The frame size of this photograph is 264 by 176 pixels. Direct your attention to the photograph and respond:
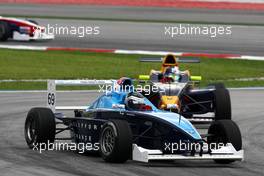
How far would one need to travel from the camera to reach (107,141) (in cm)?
1522

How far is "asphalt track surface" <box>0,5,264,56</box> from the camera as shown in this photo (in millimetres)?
39125

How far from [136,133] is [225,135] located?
137 cm

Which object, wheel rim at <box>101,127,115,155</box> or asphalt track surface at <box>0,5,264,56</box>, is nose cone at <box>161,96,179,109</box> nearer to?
wheel rim at <box>101,127,115,155</box>

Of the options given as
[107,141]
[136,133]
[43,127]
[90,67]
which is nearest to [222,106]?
[136,133]

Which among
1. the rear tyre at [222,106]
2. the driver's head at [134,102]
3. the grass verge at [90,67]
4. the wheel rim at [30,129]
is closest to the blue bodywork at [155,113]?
the driver's head at [134,102]

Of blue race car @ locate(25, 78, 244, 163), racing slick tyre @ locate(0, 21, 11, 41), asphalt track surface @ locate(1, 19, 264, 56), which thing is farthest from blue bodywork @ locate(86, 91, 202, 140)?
racing slick tyre @ locate(0, 21, 11, 41)

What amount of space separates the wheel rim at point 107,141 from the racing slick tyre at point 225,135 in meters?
1.57

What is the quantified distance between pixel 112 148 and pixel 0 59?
20.2 m

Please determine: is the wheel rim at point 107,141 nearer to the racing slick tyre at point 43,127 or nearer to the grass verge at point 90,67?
the racing slick tyre at point 43,127

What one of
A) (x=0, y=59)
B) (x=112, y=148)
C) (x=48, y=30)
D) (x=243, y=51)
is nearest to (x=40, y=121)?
(x=112, y=148)

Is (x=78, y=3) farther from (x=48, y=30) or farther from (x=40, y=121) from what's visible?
(x=40, y=121)

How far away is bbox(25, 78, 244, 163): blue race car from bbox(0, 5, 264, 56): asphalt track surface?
21.4 meters

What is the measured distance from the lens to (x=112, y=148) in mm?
14867

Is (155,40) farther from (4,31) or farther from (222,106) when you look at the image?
(222,106)
